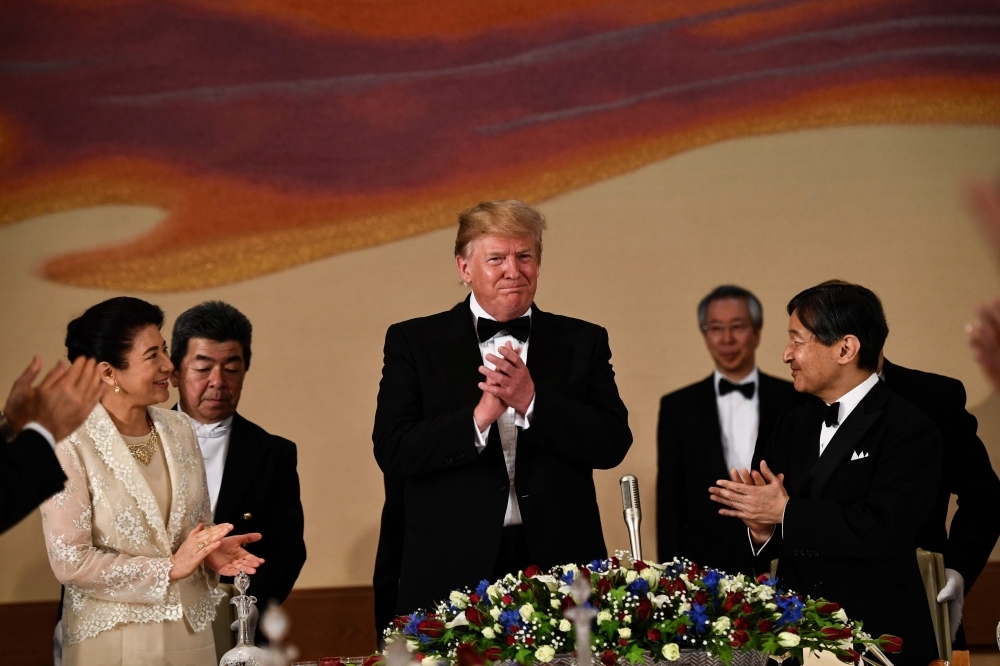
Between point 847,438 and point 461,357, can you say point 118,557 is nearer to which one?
point 461,357

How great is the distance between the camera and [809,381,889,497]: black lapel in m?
2.93

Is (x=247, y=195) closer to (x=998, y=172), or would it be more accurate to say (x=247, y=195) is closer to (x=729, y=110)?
(x=729, y=110)

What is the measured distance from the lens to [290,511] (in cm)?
397

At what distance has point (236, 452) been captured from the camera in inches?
157

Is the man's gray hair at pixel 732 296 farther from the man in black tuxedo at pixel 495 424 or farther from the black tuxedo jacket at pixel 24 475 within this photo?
the black tuxedo jacket at pixel 24 475

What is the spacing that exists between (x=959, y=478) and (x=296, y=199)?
121 inches

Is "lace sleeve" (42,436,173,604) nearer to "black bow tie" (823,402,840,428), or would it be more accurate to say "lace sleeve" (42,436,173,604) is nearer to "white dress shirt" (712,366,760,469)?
"black bow tie" (823,402,840,428)

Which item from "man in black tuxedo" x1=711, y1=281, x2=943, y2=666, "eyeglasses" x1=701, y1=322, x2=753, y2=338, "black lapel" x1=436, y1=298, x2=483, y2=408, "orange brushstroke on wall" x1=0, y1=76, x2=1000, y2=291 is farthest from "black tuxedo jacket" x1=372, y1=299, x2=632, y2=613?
"orange brushstroke on wall" x1=0, y1=76, x2=1000, y2=291

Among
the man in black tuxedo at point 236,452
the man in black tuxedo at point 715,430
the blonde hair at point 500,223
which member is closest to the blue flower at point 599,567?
the blonde hair at point 500,223

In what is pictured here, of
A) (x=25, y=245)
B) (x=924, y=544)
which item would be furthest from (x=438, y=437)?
(x=25, y=245)

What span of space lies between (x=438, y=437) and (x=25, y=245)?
126 inches

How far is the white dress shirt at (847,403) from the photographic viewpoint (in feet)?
A: 9.89

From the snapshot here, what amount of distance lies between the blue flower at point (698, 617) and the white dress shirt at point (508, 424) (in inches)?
36.4

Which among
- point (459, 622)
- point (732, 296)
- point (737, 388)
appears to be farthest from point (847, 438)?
point (732, 296)
